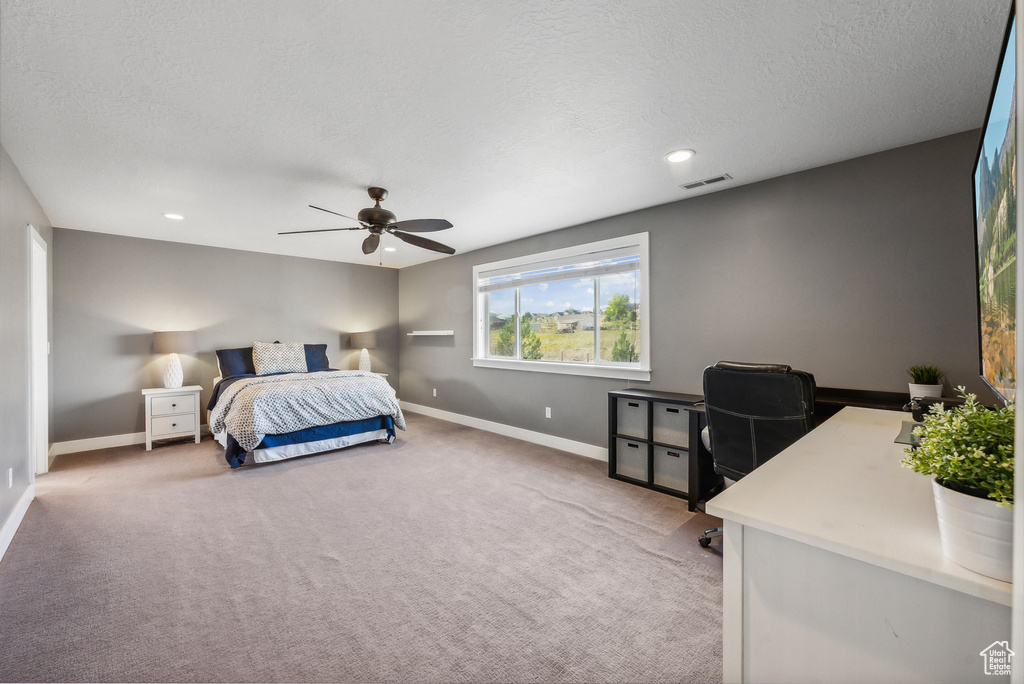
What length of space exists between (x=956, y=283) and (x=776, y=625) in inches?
103

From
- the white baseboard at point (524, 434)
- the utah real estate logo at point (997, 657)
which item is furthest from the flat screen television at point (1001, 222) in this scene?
the white baseboard at point (524, 434)

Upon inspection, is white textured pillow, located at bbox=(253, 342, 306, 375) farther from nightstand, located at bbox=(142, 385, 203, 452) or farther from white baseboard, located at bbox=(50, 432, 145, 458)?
white baseboard, located at bbox=(50, 432, 145, 458)

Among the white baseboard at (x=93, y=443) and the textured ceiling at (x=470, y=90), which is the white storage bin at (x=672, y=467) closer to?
the textured ceiling at (x=470, y=90)

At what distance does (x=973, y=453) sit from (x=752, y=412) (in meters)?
1.56

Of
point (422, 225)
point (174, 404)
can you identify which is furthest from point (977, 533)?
point (174, 404)

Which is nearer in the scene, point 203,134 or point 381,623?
point 381,623

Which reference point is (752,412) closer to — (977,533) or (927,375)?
(927,375)

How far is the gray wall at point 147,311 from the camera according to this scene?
14.7 feet

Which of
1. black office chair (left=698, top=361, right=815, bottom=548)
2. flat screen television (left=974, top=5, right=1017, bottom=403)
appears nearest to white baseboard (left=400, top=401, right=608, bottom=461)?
black office chair (left=698, top=361, right=815, bottom=548)

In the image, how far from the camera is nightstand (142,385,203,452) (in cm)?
457

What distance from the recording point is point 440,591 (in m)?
2.01

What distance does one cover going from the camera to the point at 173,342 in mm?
4781

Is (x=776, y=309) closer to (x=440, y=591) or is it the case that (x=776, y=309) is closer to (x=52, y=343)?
(x=440, y=591)

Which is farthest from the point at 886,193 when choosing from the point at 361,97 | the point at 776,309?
the point at 361,97
